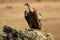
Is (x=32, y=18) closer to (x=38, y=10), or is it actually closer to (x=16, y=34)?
(x=16, y=34)

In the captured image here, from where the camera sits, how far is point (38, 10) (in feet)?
16.0

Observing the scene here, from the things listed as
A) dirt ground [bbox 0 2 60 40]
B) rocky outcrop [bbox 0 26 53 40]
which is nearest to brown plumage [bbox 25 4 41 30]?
rocky outcrop [bbox 0 26 53 40]

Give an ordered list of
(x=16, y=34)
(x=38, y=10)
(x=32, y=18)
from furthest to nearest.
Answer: (x=38, y=10) < (x=32, y=18) < (x=16, y=34)

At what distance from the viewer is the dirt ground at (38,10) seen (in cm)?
447

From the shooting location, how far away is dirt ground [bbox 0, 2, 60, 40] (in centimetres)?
447

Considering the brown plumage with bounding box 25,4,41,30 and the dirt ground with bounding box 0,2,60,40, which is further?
the dirt ground with bounding box 0,2,60,40

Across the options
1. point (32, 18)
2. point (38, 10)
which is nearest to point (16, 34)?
point (32, 18)

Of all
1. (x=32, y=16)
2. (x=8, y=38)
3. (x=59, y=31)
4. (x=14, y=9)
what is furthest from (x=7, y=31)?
(x=14, y=9)

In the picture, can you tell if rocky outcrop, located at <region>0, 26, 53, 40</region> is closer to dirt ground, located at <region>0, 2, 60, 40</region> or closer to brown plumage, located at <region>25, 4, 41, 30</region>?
brown plumage, located at <region>25, 4, 41, 30</region>

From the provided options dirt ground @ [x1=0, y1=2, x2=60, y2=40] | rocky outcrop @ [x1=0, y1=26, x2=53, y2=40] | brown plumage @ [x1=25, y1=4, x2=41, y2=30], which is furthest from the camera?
dirt ground @ [x1=0, y1=2, x2=60, y2=40]

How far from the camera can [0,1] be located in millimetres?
5387

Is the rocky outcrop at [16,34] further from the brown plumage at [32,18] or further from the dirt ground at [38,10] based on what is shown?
the dirt ground at [38,10]

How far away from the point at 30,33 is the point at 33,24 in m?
0.24

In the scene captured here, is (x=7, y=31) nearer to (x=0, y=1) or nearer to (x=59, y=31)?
(x=59, y=31)
